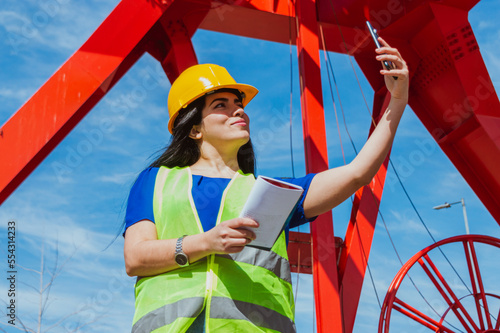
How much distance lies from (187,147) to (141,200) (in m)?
0.38

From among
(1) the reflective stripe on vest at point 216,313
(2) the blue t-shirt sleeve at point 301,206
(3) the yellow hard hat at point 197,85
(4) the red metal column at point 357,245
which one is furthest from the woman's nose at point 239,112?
(4) the red metal column at point 357,245

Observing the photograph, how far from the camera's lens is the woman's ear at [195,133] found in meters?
2.19

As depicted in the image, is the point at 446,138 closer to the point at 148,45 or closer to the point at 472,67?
the point at 472,67

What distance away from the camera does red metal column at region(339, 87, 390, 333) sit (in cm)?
543

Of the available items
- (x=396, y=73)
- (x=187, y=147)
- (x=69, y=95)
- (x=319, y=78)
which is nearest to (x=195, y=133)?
(x=187, y=147)

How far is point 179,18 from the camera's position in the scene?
5.45m

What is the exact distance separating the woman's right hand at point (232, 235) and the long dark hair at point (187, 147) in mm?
562

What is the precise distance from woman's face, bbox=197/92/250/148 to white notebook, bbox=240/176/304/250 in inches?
19.7

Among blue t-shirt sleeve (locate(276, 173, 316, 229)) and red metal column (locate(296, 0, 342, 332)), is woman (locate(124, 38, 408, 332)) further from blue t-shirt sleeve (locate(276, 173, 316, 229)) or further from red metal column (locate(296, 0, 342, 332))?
red metal column (locate(296, 0, 342, 332))

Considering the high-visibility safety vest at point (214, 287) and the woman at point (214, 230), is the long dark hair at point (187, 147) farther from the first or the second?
the high-visibility safety vest at point (214, 287)

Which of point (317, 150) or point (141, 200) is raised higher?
point (317, 150)

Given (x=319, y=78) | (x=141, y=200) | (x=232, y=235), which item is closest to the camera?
(x=232, y=235)

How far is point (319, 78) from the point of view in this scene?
5289 mm

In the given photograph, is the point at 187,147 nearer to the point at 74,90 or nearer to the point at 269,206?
the point at 269,206
